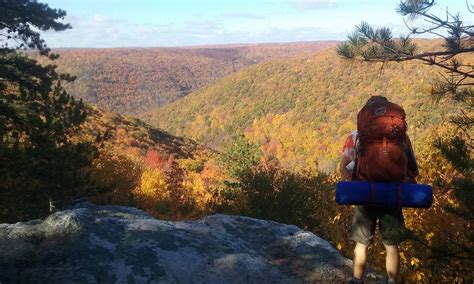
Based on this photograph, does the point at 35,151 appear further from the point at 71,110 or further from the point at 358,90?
the point at 358,90

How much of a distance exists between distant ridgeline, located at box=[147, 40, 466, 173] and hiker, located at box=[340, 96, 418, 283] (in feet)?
121

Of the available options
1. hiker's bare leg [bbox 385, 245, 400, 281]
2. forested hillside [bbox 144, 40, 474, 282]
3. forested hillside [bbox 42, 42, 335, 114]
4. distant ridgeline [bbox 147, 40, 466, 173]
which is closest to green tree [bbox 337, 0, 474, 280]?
forested hillside [bbox 144, 40, 474, 282]

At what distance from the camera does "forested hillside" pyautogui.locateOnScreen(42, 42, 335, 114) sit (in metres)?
133

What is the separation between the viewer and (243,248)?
12.9ft

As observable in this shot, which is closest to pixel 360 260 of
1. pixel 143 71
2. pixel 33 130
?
pixel 33 130

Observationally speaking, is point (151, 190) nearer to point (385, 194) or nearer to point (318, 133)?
point (385, 194)

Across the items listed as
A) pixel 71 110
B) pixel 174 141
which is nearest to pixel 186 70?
pixel 174 141

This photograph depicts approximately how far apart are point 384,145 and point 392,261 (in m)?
0.89

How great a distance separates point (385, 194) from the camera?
3.11m

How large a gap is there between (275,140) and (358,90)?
1539 centimetres

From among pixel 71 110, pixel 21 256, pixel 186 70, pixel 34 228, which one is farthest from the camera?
pixel 186 70

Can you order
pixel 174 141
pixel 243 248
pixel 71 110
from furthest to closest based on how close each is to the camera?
pixel 174 141, pixel 71 110, pixel 243 248

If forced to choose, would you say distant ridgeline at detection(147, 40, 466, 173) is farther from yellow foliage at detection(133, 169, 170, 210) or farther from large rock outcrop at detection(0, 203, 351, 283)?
large rock outcrop at detection(0, 203, 351, 283)

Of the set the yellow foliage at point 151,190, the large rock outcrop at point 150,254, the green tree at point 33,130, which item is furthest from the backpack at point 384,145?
the yellow foliage at point 151,190
